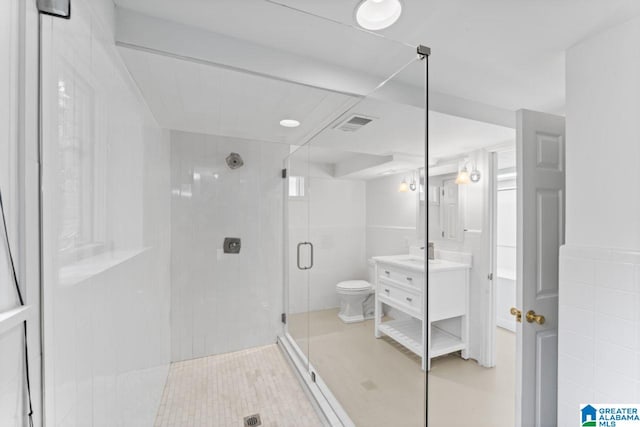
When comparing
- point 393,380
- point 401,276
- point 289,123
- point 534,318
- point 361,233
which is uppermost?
point 289,123

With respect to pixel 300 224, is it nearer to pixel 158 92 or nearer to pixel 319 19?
pixel 158 92

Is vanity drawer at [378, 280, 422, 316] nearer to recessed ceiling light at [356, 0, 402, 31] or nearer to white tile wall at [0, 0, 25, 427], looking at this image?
recessed ceiling light at [356, 0, 402, 31]

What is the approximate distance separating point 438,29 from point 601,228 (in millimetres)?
1177

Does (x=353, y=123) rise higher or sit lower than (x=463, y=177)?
higher

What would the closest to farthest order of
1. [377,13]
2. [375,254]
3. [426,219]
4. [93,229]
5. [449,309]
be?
[93,229]
[377,13]
[426,219]
[375,254]
[449,309]

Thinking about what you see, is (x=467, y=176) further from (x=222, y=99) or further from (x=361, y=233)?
(x=222, y=99)

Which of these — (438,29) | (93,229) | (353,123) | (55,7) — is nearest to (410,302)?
(353,123)

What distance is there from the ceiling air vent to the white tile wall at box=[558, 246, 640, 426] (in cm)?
126

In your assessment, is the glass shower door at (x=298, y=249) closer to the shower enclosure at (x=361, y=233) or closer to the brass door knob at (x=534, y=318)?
the shower enclosure at (x=361, y=233)

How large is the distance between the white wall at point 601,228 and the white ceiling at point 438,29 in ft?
0.56

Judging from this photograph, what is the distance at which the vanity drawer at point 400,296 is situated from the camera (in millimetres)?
1456

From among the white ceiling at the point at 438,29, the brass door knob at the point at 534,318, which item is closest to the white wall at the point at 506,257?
the brass door knob at the point at 534,318

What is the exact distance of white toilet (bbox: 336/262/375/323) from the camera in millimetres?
1758

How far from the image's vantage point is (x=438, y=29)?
4.12 ft
